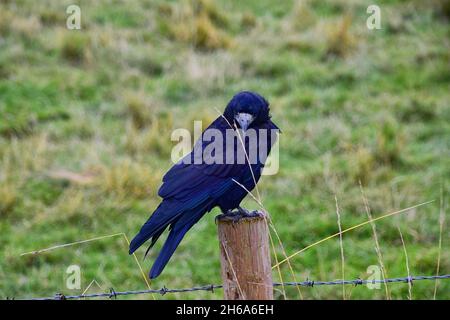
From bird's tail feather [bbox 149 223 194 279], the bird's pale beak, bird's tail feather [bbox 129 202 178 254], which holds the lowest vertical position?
bird's tail feather [bbox 149 223 194 279]

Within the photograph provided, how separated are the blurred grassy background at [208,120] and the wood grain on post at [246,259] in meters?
2.14

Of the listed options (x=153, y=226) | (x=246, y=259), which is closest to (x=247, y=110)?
(x=153, y=226)

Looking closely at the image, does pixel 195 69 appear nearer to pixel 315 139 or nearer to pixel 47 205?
pixel 315 139

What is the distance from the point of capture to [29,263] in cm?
564

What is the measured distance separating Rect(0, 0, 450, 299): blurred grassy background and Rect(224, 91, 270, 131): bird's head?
5.02 ft

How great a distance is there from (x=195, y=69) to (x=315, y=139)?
165 centimetres

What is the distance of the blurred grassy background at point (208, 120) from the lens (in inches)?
227

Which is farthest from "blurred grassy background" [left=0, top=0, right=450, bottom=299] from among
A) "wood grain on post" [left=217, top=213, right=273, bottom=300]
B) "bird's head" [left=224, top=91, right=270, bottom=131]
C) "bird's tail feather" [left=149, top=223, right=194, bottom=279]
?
"wood grain on post" [left=217, top=213, right=273, bottom=300]

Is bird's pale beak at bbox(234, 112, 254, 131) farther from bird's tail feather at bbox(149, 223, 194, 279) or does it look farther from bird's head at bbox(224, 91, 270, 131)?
bird's tail feather at bbox(149, 223, 194, 279)

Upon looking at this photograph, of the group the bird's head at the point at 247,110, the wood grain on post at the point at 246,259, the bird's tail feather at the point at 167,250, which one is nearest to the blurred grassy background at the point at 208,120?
the bird's head at the point at 247,110

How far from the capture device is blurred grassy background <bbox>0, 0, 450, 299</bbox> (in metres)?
5.78

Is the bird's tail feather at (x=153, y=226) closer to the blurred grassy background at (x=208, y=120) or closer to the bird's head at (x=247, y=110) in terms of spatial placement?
the bird's head at (x=247, y=110)

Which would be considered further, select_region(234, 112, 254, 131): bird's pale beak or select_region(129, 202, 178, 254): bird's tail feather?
select_region(234, 112, 254, 131): bird's pale beak
